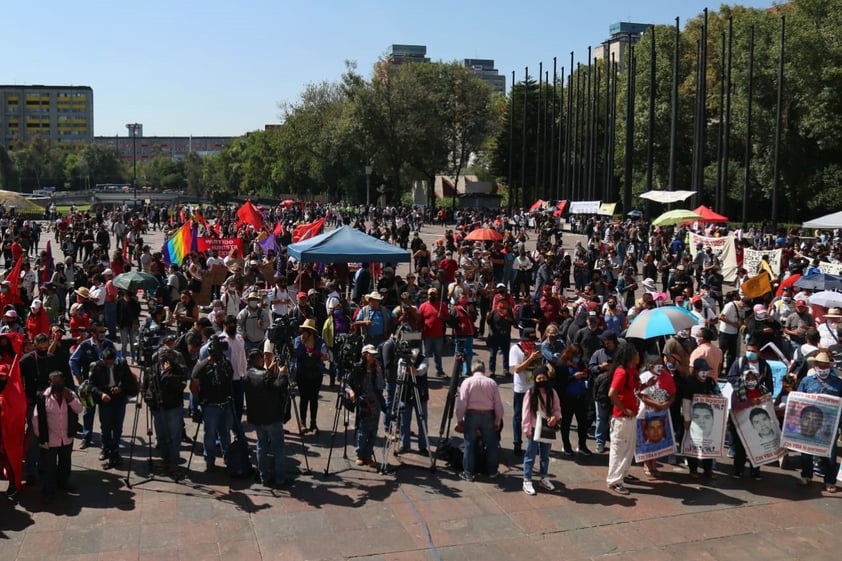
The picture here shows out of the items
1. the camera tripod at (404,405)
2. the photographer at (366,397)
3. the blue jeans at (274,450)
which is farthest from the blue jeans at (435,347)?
the blue jeans at (274,450)

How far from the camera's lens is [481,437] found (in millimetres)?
9336

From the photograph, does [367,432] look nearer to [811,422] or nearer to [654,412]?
[654,412]

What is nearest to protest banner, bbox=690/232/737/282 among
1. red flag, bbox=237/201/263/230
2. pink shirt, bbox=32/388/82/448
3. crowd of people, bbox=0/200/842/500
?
crowd of people, bbox=0/200/842/500

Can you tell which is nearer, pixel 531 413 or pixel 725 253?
pixel 531 413

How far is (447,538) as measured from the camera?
788cm

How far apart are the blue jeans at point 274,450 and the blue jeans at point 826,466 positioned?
554cm

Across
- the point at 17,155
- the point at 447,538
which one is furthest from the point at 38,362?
the point at 17,155

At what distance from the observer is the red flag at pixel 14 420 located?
8.34 meters

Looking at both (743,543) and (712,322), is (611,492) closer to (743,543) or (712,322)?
(743,543)

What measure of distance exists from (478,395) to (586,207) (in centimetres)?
3960

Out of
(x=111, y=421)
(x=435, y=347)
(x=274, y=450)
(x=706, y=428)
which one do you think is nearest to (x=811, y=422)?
(x=706, y=428)

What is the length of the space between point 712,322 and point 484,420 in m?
6.25

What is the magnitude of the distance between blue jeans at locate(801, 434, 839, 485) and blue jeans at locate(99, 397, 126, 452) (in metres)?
7.37

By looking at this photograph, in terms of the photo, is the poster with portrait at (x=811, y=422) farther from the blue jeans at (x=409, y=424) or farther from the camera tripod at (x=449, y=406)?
the blue jeans at (x=409, y=424)
